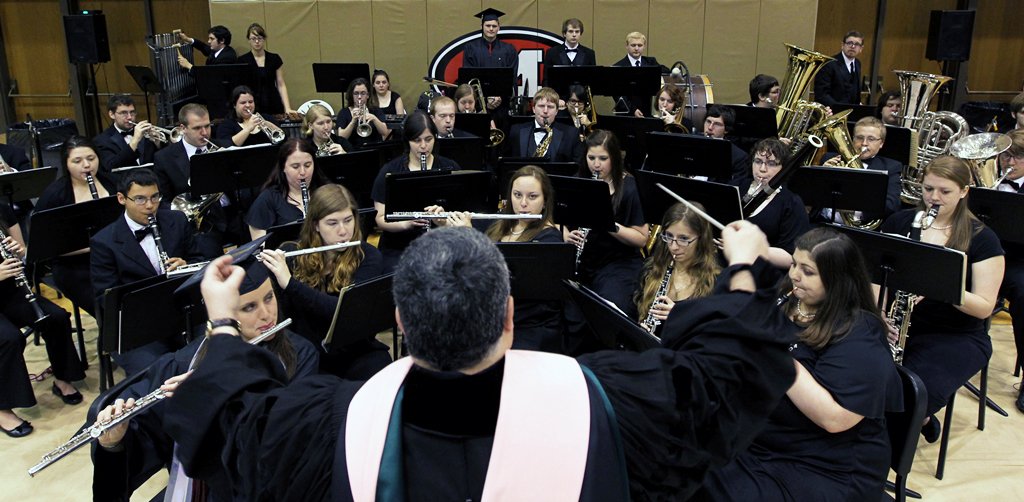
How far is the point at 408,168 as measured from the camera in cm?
585

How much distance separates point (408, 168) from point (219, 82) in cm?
419

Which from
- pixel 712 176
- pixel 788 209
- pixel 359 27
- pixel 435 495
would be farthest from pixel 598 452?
pixel 359 27

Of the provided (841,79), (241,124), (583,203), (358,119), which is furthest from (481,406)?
(841,79)

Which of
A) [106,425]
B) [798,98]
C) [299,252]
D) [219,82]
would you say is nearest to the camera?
[106,425]

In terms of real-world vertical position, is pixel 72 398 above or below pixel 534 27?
below

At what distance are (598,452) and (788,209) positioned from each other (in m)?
3.86

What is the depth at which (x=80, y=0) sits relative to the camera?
1173cm

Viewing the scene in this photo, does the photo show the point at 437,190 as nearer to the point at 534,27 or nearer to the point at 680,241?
the point at 680,241

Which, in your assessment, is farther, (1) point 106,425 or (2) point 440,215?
(2) point 440,215

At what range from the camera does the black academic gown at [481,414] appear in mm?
1566

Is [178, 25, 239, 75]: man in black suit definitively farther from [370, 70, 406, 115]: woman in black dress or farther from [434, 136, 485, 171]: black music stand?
[434, 136, 485, 171]: black music stand

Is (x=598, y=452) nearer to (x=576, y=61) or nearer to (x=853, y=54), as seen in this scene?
(x=576, y=61)

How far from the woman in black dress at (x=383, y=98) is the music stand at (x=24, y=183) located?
12.0ft

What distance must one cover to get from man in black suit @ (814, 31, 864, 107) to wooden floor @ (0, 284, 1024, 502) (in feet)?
16.5
